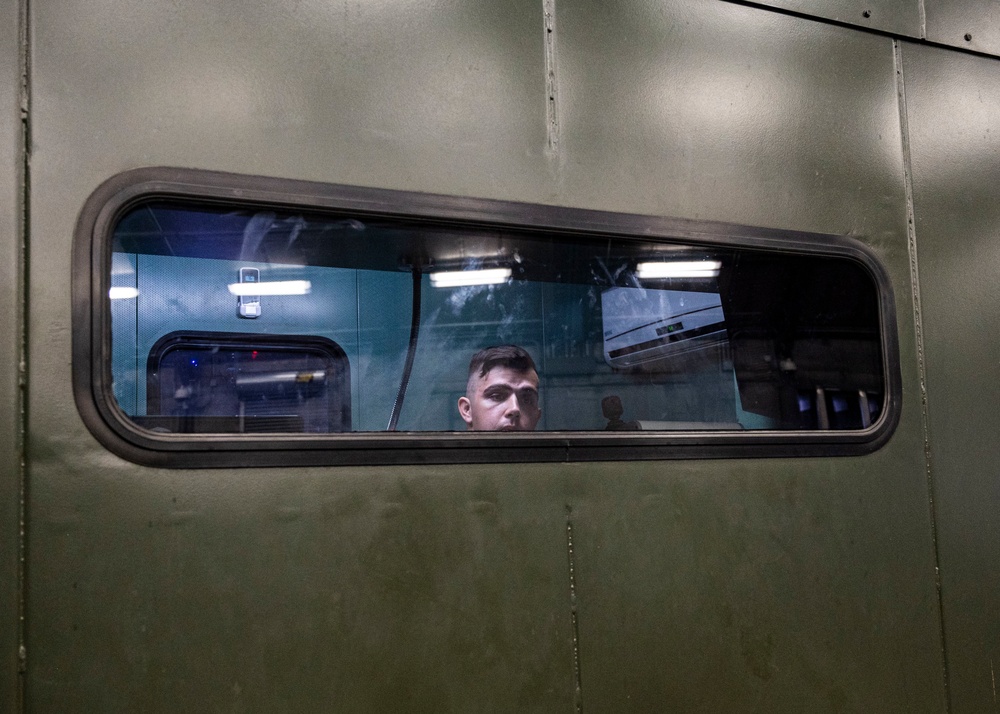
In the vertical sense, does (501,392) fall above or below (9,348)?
below

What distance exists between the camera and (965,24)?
2.60m

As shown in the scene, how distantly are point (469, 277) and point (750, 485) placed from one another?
0.87m

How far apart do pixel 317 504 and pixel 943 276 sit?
6.09 feet

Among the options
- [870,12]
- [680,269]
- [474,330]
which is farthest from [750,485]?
[870,12]

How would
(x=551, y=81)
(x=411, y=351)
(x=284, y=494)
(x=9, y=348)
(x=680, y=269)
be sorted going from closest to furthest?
(x=9, y=348) → (x=284, y=494) → (x=411, y=351) → (x=551, y=81) → (x=680, y=269)

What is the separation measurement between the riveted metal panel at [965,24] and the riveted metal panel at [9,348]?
2.38 meters

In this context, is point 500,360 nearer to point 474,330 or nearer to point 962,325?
point 474,330

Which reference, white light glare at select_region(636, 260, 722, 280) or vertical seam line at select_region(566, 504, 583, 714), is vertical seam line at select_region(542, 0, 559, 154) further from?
vertical seam line at select_region(566, 504, 583, 714)

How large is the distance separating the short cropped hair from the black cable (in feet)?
0.46

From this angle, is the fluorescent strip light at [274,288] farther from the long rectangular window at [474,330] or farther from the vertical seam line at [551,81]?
the vertical seam line at [551,81]

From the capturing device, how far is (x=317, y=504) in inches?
67.1

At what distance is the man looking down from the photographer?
1909 millimetres

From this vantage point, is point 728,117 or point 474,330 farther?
point 728,117

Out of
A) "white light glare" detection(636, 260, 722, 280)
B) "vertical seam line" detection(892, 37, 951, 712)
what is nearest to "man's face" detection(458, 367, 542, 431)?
"white light glare" detection(636, 260, 722, 280)
